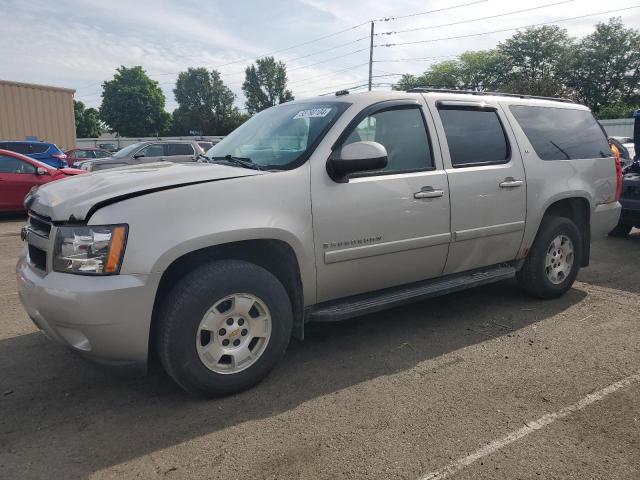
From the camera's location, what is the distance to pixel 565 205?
496cm

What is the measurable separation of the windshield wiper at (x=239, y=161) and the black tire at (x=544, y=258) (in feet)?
9.12

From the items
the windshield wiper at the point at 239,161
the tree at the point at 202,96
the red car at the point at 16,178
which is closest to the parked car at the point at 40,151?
the red car at the point at 16,178

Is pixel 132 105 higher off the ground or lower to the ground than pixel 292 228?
higher

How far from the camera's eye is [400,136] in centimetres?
380

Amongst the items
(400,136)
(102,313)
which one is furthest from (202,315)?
(400,136)

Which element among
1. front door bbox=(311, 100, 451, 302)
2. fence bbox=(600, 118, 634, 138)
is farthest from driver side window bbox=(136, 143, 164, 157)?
fence bbox=(600, 118, 634, 138)

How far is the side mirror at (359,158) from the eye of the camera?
322 centimetres

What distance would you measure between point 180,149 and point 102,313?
15148 mm

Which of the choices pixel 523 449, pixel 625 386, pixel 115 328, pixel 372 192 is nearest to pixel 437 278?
pixel 372 192

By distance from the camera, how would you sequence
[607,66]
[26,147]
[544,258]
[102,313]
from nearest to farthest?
[102,313] → [544,258] → [26,147] → [607,66]

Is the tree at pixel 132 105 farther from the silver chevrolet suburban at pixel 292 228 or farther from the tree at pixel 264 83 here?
the silver chevrolet suburban at pixel 292 228

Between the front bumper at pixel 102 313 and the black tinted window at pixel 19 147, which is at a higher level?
the black tinted window at pixel 19 147

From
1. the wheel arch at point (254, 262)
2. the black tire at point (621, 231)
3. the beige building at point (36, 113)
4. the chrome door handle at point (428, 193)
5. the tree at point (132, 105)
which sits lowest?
the black tire at point (621, 231)

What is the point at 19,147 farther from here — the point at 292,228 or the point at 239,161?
the point at 292,228
